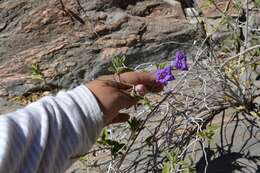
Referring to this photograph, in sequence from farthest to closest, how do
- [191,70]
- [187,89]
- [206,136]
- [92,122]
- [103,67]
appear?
[103,67]
[187,89]
[191,70]
[206,136]
[92,122]

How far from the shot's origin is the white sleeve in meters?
1.55

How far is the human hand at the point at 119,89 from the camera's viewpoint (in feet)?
5.92

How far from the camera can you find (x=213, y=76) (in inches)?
80.2

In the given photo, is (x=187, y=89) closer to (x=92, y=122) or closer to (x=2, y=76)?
(x=92, y=122)

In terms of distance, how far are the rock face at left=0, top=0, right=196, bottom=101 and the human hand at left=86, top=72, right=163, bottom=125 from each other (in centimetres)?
89

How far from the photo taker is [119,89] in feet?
6.15

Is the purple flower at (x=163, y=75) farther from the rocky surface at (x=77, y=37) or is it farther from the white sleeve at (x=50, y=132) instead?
the rocky surface at (x=77, y=37)

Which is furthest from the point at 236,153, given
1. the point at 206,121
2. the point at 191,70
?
the point at 191,70

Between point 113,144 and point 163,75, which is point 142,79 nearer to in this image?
point 163,75

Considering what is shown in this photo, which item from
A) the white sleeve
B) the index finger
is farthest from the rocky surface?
the white sleeve

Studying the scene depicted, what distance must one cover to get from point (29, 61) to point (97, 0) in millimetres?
423

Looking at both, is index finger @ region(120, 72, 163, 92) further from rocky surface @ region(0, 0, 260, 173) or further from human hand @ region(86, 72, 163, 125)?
rocky surface @ region(0, 0, 260, 173)

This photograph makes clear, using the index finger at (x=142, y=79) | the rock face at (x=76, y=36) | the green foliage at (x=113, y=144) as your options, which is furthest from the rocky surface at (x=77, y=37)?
the index finger at (x=142, y=79)

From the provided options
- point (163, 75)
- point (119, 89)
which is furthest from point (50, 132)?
point (163, 75)
